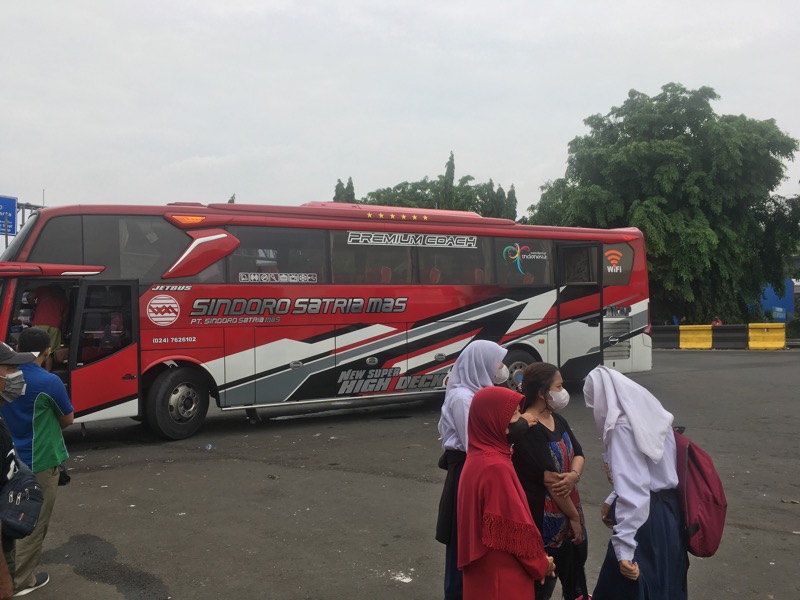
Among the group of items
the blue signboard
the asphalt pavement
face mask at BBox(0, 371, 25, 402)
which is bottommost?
the asphalt pavement

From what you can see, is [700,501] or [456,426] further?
[456,426]

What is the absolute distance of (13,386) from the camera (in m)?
4.21

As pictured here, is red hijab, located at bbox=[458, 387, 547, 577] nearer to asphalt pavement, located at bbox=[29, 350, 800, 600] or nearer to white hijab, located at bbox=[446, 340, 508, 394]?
white hijab, located at bbox=[446, 340, 508, 394]

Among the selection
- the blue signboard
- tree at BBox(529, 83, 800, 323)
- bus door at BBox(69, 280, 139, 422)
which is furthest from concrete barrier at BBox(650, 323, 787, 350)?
the blue signboard

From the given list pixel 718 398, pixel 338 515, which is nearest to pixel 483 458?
pixel 338 515

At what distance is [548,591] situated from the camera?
354cm

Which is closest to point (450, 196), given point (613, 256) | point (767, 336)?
point (767, 336)

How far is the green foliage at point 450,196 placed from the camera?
43.3 meters

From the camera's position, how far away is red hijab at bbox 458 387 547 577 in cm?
298

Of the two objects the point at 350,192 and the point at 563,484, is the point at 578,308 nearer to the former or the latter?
the point at 563,484

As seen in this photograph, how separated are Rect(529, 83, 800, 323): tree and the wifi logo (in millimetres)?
13986

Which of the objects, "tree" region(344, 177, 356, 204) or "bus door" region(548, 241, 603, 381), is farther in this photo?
"tree" region(344, 177, 356, 204)

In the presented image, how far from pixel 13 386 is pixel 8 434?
2.51 feet

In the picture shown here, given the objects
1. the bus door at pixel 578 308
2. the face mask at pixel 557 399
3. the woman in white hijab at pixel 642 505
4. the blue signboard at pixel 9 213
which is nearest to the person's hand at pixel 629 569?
the woman in white hijab at pixel 642 505
